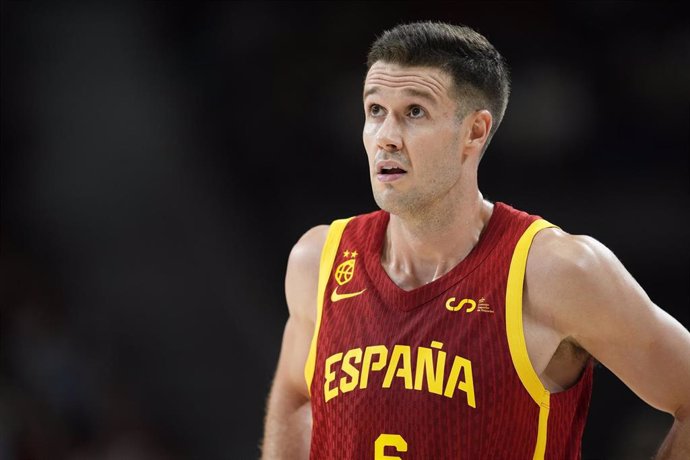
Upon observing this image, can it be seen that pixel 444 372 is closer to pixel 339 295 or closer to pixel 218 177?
pixel 339 295

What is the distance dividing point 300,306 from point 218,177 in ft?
8.07

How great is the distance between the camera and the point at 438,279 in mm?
2693

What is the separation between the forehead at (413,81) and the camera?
2.63 metres

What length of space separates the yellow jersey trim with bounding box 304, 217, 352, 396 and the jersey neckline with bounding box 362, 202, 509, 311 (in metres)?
0.14

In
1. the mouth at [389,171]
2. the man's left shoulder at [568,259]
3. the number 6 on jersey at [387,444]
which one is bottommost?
the number 6 on jersey at [387,444]

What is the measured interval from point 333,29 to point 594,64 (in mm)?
1474

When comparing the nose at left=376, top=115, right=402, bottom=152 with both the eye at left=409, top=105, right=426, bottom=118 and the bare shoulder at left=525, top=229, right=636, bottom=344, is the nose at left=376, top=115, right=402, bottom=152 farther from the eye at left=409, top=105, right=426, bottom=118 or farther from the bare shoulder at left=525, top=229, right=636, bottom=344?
the bare shoulder at left=525, top=229, right=636, bottom=344

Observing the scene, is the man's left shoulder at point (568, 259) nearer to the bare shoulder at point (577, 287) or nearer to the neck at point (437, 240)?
the bare shoulder at point (577, 287)

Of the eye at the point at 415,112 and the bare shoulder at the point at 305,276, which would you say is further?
the bare shoulder at the point at 305,276

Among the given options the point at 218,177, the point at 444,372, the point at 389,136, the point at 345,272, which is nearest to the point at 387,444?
the point at 444,372

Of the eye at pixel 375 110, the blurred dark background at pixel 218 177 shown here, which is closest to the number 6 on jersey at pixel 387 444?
the eye at pixel 375 110

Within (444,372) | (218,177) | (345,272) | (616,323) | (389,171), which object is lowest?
(444,372)

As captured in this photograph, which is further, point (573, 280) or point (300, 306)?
point (300, 306)

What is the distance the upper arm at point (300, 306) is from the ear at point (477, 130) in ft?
1.92
